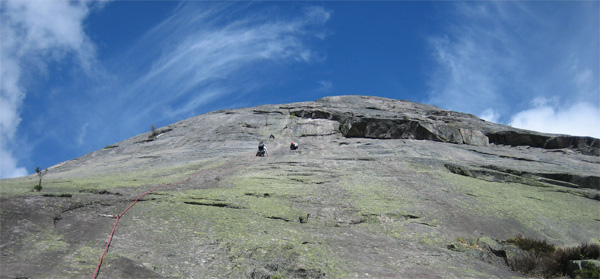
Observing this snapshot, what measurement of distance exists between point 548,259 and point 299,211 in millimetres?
6835

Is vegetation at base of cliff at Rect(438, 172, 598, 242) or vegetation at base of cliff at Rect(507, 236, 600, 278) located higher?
vegetation at base of cliff at Rect(438, 172, 598, 242)

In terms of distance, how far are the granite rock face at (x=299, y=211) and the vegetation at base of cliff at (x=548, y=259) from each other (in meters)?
0.48

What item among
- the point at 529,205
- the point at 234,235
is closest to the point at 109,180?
the point at 234,235

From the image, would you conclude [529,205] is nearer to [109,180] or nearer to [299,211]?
[299,211]

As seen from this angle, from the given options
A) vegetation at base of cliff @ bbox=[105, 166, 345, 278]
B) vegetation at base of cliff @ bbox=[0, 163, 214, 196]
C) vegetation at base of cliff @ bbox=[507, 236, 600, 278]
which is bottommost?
vegetation at base of cliff @ bbox=[507, 236, 600, 278]

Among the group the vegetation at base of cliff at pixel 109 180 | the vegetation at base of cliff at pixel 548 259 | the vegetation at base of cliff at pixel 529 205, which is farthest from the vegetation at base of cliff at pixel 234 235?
the vegetation at base of cliff at pixel 529 205

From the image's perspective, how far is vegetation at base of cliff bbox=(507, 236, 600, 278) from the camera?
10.3m

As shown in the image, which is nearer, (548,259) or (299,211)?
(548,259)

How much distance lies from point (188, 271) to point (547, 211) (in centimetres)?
1366

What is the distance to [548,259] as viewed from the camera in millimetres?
10695

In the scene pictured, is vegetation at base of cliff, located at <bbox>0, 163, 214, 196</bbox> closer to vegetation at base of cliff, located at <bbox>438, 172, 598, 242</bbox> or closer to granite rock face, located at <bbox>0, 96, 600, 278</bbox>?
granite rock face, located at <bbox>0, 96, 600, 278</bbox>

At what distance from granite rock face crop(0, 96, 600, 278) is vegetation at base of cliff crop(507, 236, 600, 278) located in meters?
0.48

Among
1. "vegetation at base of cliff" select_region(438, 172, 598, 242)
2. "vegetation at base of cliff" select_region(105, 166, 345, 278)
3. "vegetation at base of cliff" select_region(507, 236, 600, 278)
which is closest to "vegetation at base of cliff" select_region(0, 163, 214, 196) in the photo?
"vegetation at base of cliff" select_region(105, 166, 345, 278)

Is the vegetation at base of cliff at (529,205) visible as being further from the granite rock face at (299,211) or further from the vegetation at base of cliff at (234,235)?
the vegetation at base of cliff at (234,235)
